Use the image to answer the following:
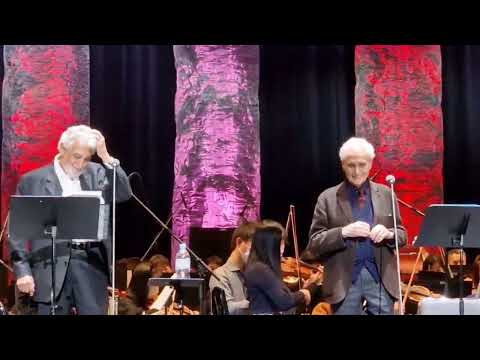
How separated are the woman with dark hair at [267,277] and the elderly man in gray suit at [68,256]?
0.82m

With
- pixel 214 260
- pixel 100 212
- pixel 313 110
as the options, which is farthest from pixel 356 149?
pixel 313 110

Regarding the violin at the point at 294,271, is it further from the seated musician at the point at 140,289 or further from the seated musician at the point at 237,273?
the seated musician at the point at 140,289

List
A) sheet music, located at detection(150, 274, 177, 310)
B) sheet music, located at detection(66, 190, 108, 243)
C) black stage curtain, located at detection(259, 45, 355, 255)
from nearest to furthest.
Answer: sheet music, located at detection(66, 190, 108, 243) < sheet music, located at detection(150, 274, 177, 310) < black stage curtain, located at detection(259, 45, 355, 255)

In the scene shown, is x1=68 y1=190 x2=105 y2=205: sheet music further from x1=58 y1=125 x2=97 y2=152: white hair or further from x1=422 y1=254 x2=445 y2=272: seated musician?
x1=422 y1=254 x2=445 y2=272: seated musician

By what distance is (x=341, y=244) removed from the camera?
178 inches

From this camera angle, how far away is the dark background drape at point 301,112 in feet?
23.4

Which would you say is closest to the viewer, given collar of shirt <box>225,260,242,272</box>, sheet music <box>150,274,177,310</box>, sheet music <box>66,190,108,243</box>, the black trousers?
sheet music <box>66,190,108,243</box>

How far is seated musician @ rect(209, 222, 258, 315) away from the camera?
16.4 ft

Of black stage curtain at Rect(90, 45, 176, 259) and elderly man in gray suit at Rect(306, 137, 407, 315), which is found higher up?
black stage curtain at Rect(90, 45, 176, 259)

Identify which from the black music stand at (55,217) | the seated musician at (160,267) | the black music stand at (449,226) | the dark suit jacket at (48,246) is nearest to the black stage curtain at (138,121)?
the seated musician at (160,267)

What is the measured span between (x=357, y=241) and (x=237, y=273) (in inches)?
33.5

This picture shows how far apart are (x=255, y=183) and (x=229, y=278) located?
225 cm

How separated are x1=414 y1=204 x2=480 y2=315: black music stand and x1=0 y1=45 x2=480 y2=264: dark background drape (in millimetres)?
2789

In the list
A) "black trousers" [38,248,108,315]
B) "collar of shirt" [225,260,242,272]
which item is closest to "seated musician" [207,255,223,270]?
"collar of shirt" [225,260,242,272]
